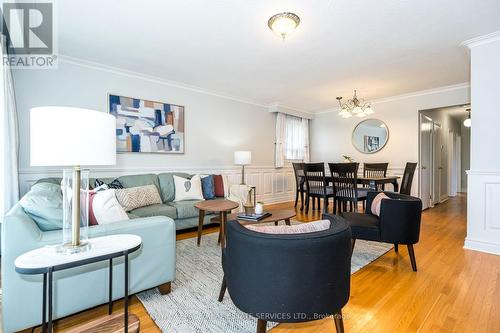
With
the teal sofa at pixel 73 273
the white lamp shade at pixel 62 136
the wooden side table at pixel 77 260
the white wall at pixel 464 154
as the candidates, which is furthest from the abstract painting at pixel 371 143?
the white lamp shade at pixel 62 136

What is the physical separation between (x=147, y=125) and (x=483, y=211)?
4592 millimetres

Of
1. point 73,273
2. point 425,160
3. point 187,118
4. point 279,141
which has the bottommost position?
point 73,273

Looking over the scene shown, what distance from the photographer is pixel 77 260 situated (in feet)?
3.54

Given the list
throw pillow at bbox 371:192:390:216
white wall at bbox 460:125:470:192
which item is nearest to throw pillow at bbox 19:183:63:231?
throw pillow at bbox 371:192:390:216

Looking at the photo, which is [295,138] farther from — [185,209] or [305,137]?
[185,209]

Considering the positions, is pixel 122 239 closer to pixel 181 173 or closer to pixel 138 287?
pixel 138 287

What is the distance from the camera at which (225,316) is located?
5.14 ft

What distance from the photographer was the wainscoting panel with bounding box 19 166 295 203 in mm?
2959

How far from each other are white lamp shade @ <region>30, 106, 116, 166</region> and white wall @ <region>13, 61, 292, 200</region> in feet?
8.37

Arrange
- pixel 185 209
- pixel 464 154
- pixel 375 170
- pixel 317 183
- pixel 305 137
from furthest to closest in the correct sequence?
pixel 464 154 → pixel 305 137 → pixel 375 170 → pixel 317 183 → pixel 185 209

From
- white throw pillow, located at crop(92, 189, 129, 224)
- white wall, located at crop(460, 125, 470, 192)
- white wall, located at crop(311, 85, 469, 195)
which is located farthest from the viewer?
white wall, located at crop(460, 125, 470, 192)

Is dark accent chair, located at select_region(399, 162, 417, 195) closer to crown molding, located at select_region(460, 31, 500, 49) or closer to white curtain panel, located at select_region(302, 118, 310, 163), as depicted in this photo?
crown molding, located at select_region(460, 31, 500, 49)

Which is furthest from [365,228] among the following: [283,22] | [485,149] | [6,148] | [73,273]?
[6,148]

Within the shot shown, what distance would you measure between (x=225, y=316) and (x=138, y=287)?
2.07 ft
